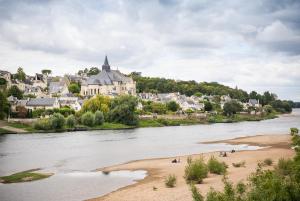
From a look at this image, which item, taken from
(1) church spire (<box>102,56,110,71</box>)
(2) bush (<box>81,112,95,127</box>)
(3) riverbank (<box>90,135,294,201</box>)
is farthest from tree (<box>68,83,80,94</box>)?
(3) riverbank (<box>90,135,294,201</box>)

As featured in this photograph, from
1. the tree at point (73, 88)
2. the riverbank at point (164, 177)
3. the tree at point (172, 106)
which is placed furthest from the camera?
the tree at point (73, 88)

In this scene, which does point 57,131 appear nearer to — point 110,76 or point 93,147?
point 93,147

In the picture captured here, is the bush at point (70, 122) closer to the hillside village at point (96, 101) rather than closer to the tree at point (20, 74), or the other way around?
the hillside village at point (96, 101)

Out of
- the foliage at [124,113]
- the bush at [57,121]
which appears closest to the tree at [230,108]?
the foliage at [124,113]

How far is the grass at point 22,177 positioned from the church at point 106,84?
109065mm

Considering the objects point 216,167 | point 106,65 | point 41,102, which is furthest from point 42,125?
point 106,65

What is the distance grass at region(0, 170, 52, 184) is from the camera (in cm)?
3441

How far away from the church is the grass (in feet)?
358

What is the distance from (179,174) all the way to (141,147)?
2457cm

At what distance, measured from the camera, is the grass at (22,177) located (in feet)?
113

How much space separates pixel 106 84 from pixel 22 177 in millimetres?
118292

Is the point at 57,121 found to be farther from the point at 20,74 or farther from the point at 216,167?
the point at 20,74

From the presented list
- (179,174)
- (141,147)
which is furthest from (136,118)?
(179,174)

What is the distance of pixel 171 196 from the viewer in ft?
A: 87.2
